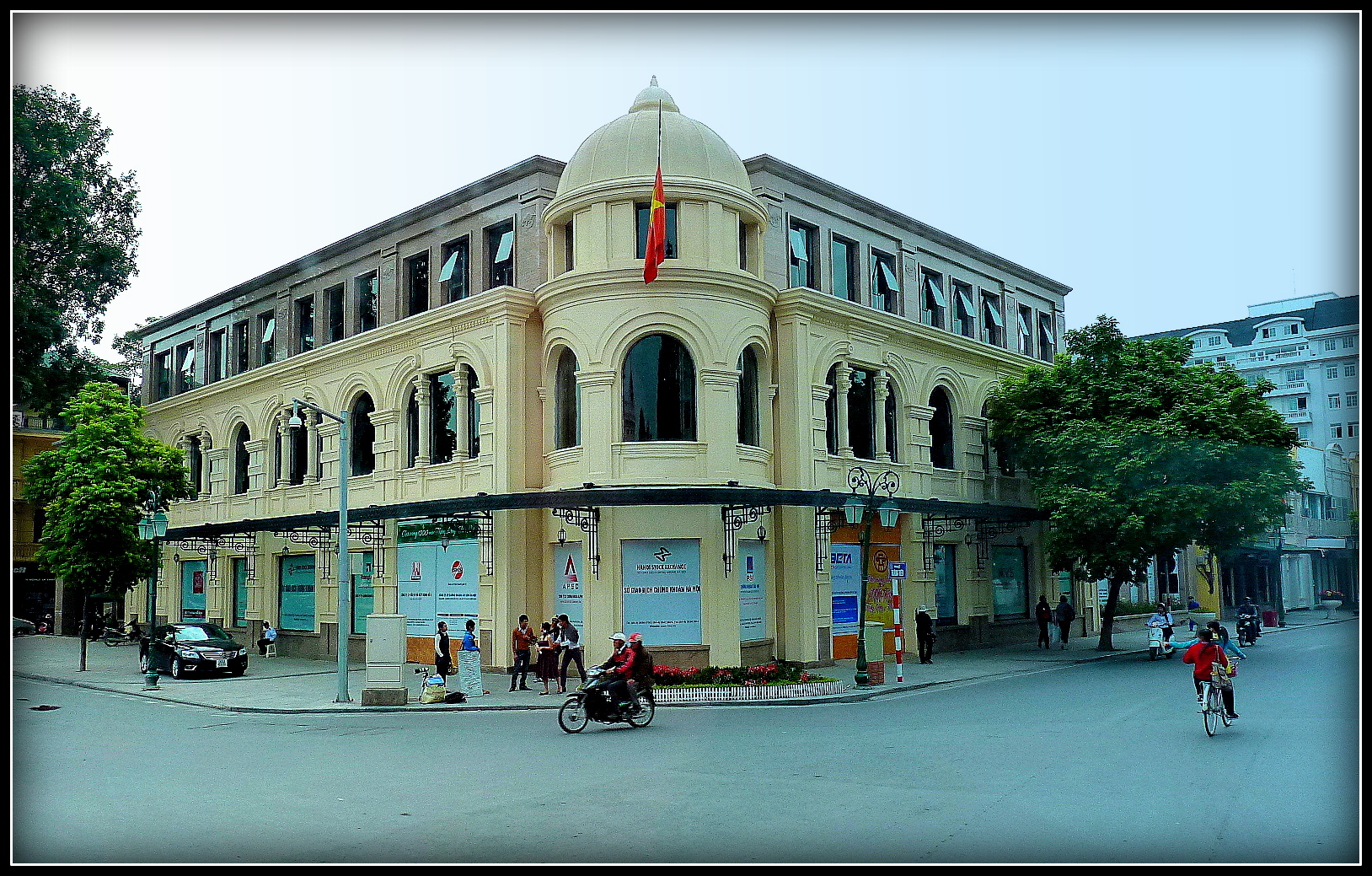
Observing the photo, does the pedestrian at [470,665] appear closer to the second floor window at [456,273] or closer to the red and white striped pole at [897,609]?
the red and white striped pole at [897,609]

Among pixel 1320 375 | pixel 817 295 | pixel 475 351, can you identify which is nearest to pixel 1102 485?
pixel 817 295

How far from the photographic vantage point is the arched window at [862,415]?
31953mm

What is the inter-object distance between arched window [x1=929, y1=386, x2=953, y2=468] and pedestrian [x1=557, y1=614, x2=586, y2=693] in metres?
15.7

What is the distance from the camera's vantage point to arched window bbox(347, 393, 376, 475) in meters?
34.3

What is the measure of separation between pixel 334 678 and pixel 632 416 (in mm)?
10955

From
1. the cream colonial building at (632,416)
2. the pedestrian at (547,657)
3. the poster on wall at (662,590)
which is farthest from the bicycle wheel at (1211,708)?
the pedestrian at (547,657)

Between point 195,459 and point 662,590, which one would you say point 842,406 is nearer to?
point 662,590

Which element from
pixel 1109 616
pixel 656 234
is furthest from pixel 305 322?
pixel 1109 616

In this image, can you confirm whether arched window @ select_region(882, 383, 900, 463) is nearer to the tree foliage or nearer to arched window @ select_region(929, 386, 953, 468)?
arched window @ select_region(929, 386, 953, 468)

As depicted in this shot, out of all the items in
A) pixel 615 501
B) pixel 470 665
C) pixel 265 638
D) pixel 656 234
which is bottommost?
pixel 265 638

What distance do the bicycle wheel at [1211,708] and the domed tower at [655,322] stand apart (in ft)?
43.6

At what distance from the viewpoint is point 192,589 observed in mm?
43000

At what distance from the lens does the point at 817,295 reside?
29.8 m

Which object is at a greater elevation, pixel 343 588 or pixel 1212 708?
pixel 343 588
